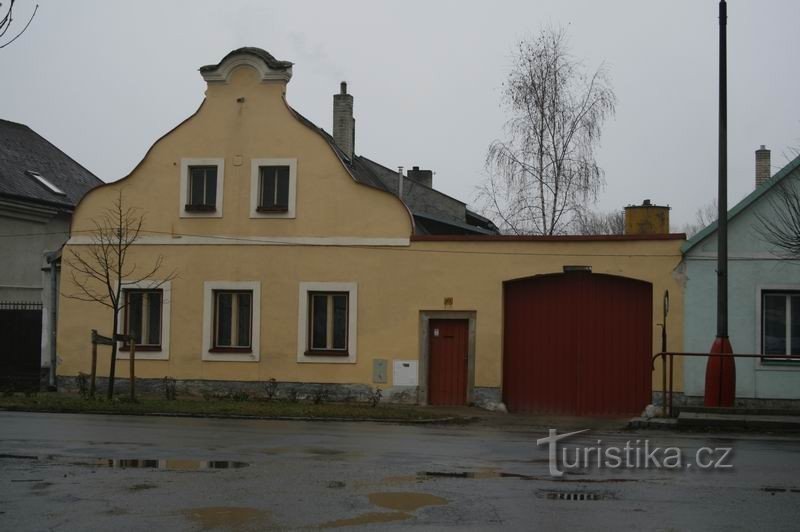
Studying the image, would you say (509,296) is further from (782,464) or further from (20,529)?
(20,529)

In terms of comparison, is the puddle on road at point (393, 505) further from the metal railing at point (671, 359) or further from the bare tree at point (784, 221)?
the bare tree at point (784, 221)

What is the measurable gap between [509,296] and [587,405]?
3196 millimetres

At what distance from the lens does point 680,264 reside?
24.2m

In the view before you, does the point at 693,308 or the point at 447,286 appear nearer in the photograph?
the point at 693,308

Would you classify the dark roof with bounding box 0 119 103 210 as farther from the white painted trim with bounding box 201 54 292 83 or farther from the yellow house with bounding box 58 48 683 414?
the white painted trim with bounding box 201 54 292 83

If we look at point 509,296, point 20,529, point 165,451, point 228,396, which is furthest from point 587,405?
point 20,529

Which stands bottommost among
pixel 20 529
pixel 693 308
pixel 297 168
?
pixel 20 529

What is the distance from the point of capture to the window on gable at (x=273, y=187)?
88.9ft

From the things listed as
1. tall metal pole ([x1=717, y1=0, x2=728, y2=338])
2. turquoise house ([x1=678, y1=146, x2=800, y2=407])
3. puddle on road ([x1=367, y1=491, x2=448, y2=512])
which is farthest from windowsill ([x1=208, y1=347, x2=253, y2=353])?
puddle on road ([x1=367, y1=491, x2=448, y2=512])

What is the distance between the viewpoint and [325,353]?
86.2 ft

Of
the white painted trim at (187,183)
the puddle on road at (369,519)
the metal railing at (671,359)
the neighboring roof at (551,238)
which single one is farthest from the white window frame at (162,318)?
the puddle on road at (369,519)

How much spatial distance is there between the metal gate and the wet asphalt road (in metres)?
12.6

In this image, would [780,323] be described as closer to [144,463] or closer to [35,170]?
[144,463]

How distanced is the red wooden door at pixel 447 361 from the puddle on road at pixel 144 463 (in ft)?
43.7
